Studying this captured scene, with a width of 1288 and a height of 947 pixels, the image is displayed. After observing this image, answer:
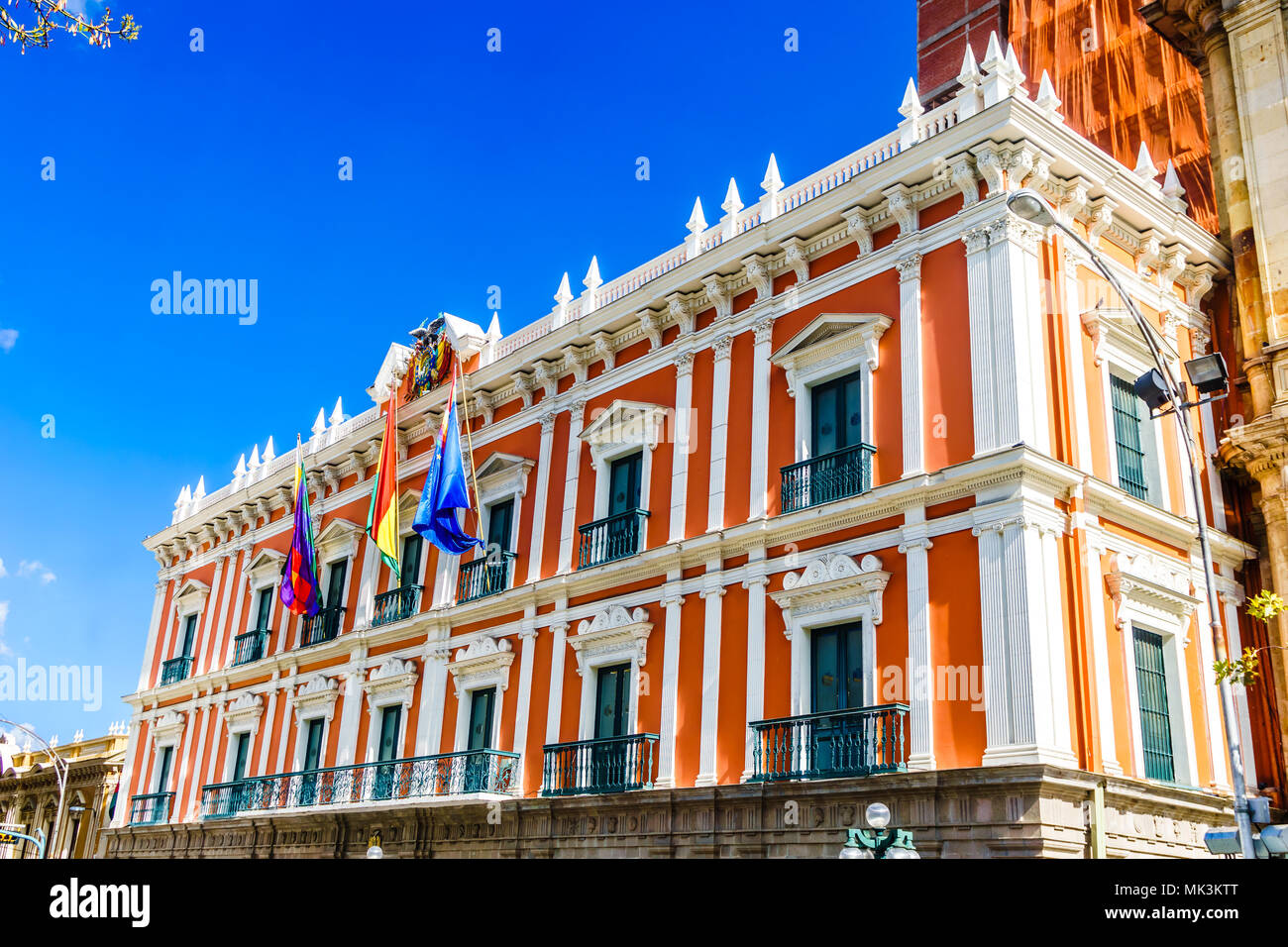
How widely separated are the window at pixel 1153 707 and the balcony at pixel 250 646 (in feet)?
69.5

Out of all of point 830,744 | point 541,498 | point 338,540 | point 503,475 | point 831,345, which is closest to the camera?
point 830,744

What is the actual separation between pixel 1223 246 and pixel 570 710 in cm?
1383

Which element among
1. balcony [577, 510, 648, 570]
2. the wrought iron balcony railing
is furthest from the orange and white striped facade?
the wrought iron balcony railing

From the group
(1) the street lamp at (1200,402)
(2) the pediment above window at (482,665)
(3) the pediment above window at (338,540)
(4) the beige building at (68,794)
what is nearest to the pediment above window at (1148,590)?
(1) the street lamp at (1200,402)

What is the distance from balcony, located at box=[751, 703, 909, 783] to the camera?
1520 cm

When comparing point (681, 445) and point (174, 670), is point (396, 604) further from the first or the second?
point (174, 670)

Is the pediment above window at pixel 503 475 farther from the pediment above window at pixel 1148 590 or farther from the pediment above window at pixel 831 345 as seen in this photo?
the pediment above window at pixel 1148 590

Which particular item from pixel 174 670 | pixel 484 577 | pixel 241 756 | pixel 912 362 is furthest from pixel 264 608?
pixel 912 362

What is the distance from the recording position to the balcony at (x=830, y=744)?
49.9ft

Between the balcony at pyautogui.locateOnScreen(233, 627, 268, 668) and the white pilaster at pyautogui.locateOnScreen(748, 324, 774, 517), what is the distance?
A: 16.2m

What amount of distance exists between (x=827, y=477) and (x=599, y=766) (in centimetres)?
607

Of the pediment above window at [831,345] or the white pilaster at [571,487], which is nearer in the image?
the pediment above window at [831,345]

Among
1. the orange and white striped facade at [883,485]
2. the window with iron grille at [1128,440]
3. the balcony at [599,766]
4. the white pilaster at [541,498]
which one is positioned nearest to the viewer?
the orange and white striped facade at [883,485]

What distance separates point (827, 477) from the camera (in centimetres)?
1756
